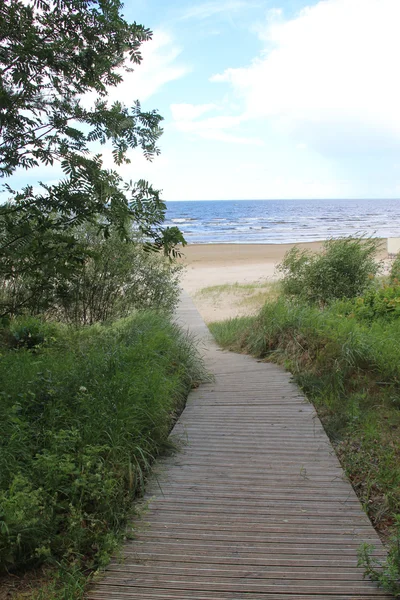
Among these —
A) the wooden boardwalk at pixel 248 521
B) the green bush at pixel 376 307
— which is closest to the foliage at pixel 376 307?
the green bush at pixel 376 307

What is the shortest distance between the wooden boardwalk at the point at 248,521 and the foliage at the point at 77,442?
0.71 feet

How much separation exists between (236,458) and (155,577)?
1.38 metres

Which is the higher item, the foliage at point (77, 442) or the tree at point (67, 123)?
the tree at point (67, 123)

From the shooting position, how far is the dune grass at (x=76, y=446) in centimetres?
260

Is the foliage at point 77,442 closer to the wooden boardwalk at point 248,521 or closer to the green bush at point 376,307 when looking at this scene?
the wooden boardwalk at point 248,521

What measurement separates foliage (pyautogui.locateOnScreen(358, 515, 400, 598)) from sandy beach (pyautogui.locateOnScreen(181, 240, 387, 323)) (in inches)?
361

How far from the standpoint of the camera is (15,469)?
297 centimetres

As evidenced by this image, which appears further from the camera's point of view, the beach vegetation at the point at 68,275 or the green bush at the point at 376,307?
the green bush at the point at 376,307

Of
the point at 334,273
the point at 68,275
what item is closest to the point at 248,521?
the point at 68,275

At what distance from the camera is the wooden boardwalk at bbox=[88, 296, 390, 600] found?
2467mm

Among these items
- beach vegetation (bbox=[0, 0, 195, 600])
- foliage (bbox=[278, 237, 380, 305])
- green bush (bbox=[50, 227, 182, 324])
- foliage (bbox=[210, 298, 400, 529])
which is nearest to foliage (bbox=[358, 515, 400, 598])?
foliage (bbox=[210, 298, 400, 529])

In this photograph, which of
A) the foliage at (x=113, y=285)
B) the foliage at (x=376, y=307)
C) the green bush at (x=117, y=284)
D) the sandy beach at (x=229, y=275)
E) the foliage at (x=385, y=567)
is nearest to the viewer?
the foliage at (x=385, y=567)

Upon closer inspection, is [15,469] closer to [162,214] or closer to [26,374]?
[26,374]

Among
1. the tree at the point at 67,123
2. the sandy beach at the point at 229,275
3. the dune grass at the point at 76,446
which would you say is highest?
the tree at the point at 67,123
